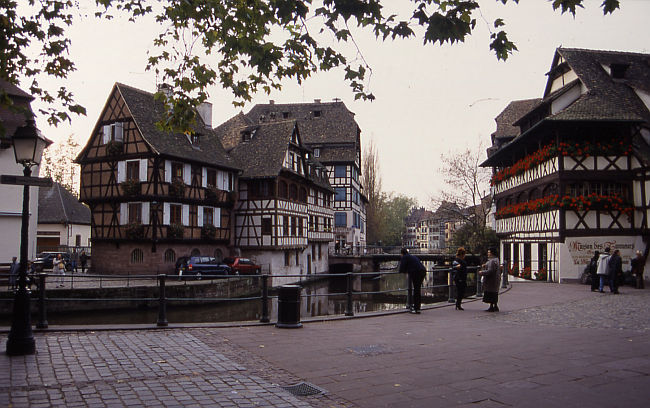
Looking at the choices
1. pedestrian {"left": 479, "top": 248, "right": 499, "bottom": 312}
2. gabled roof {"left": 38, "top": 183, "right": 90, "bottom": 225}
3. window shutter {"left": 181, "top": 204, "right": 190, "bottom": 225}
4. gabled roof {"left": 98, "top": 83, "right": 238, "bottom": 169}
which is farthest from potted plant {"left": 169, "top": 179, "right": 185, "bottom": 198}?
gabled roof {"left": 38, "top": 183, "right": 90, "bottom": 225}

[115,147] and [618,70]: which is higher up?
[618,70]

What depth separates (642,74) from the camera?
101 feet

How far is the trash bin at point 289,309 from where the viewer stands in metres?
10.4

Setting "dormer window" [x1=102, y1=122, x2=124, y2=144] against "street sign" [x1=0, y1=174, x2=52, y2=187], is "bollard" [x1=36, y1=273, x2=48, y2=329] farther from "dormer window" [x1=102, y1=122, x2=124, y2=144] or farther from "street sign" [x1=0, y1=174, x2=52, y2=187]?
"dormer window" [x1=102, y1=122, x2=124, y2=144]

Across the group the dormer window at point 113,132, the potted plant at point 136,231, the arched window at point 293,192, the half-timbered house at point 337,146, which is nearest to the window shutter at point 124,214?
the potted plant at point 136,231

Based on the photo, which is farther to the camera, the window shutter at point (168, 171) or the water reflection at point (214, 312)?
the window shutter at point (168, 171)

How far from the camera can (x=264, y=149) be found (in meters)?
41.4

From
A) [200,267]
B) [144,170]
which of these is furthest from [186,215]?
[200,267]

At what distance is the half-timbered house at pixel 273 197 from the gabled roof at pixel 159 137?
2.69 metres

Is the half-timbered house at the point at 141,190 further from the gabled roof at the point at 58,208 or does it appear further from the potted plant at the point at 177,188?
the gabled roof at the point at 58,208

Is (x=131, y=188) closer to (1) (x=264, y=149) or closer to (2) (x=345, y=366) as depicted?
(1) (x=264, y=149)

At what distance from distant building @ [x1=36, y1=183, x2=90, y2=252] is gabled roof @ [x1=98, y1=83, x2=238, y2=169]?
22.9 meters

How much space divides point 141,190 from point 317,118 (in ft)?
112

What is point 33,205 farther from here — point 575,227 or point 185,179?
point 575,227
